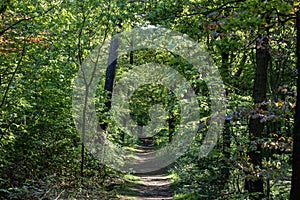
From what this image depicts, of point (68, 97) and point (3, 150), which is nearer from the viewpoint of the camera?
point (3, 150)

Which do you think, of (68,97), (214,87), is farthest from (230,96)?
(68,97)

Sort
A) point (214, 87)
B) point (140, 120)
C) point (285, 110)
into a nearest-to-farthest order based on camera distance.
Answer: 1. point (285, 110)
2. point (214, 87)
3. point (140, 120)

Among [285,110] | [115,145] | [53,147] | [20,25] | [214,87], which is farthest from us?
[115,145]

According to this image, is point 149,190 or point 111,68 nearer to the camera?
point 149,190

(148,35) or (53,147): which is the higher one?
(148,35)

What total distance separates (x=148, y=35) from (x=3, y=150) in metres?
4.35

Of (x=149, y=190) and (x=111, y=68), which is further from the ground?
(x=111, y=68)

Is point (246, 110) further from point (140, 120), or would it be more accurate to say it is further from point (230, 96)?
point (140, 120)

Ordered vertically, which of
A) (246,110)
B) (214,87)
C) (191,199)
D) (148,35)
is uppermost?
(148,35)

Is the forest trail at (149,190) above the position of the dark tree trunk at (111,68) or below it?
below

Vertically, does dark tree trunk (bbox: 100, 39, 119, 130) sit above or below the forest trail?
above

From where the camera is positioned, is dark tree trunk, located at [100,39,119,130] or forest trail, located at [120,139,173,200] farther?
dark tree trunk, located at [100,39,119,130]

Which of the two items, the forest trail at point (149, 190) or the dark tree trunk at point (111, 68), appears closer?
the forest trail at point (149, 190)

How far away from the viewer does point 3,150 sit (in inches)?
334
